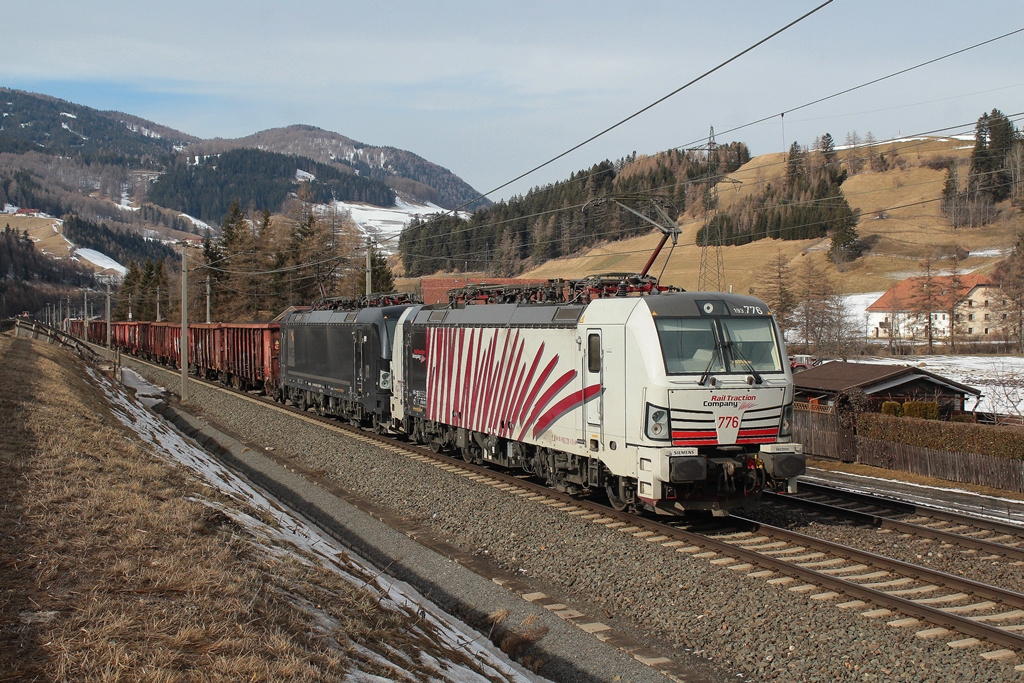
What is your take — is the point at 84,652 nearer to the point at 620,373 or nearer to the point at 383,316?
the point at 620,373

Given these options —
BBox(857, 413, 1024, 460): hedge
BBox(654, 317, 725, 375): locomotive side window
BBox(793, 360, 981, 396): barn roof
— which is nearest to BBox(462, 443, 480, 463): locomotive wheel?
BBox(654, 317, 725, 375): locomotive side window

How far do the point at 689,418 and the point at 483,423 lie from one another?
20.2 ft

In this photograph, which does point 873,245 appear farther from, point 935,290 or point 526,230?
point 526,230

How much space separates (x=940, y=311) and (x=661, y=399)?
64994mm

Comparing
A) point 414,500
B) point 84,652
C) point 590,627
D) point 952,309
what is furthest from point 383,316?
point 952,309

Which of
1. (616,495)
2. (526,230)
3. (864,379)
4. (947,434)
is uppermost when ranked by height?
(526,230)

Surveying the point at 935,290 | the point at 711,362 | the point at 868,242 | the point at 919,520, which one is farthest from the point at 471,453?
the point at 868,242

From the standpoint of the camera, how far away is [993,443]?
20.2 metres

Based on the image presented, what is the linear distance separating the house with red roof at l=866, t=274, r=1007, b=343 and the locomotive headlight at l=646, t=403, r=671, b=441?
58.3 metres

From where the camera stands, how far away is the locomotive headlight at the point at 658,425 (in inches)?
450

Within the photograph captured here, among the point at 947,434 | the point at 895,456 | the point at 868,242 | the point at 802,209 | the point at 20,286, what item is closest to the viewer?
the point at 947,434

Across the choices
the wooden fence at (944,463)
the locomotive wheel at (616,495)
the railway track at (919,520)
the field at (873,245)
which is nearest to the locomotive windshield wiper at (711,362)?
the locomotive wheel at (616,495)

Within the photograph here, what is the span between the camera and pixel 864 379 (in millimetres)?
26891

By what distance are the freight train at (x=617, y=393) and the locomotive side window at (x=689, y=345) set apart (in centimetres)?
2
